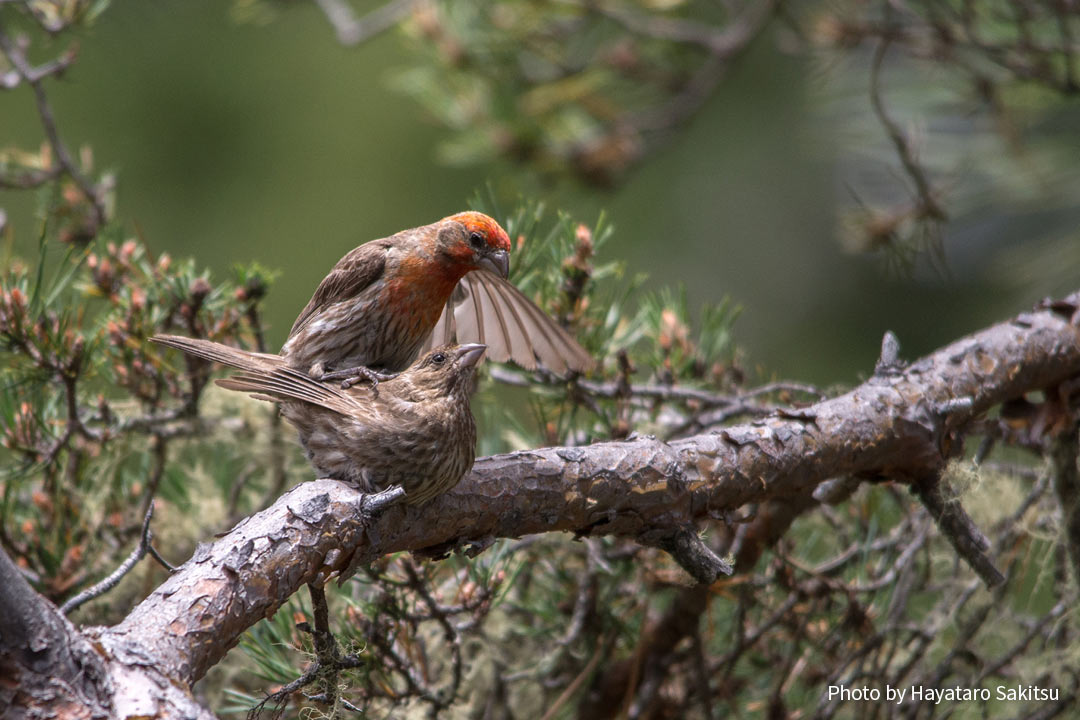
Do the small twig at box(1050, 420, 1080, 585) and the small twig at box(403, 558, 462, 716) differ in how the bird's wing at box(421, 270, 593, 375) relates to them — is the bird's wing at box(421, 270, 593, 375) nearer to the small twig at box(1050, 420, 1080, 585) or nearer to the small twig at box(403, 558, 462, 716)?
the small twig at box(403, 558, 462, 716)

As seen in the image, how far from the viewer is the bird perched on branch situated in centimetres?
283

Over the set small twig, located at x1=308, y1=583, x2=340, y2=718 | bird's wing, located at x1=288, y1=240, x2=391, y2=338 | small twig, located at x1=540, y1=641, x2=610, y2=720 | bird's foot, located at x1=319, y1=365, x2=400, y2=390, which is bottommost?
small twig, located at x1=540, y1=641, x2=610, y2=720

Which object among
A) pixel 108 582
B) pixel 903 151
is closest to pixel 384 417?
pixel 108 582

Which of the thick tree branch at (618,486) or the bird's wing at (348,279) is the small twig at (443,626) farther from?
the bird's wing at (348,279)

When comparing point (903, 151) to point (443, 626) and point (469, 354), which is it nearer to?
point (469, 354)

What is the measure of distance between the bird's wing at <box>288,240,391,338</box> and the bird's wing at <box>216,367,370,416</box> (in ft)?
2.12

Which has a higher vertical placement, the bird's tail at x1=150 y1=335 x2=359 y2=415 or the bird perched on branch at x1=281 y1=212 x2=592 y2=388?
the bird's tail at x1=150 y1=335 x2=359 y2=415

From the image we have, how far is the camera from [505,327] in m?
2.89

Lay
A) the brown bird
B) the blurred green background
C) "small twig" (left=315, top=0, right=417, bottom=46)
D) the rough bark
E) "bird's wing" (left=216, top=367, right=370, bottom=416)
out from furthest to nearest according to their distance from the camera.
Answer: the blurred green background
"small twig" (left=315, top=0, right=417, bottom=46)
"bird's wing" (left=216, top=367, right=370, bottom=416)
the brown bird
the rough bark

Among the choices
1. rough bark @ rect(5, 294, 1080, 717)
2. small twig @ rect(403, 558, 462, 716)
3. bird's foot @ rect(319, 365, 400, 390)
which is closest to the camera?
rough bark @ rect(5, 294, 1080, 717)

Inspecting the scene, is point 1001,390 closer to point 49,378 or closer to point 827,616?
point 827,616

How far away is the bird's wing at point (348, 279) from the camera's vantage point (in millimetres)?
2979

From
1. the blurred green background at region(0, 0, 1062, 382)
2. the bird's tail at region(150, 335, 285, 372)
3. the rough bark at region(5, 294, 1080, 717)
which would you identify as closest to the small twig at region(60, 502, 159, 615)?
the rough bark at region(5, 294, 1080, 717)

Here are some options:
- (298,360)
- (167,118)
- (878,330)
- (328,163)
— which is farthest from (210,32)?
(298,360)
